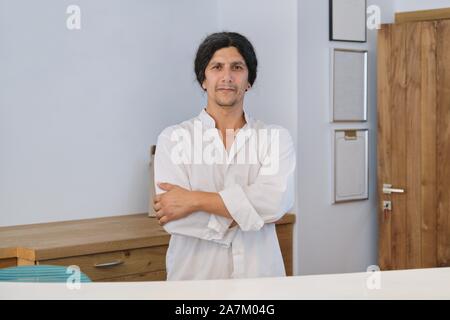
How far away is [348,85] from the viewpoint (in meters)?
4.04

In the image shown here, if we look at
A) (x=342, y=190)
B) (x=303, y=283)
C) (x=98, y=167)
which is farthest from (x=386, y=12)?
(x=303, y=283)

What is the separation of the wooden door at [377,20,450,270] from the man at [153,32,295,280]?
1.85 meters

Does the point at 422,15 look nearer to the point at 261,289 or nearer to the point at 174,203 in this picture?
the point at 174,203

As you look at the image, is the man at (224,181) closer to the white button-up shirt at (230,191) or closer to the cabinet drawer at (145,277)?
the white button-up shirt at (230,191)

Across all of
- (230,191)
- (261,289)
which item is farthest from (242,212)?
(261,289)

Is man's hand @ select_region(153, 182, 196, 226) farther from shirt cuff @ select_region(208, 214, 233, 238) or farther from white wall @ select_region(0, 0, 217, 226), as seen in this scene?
white wall @ select_region(0, 0, 217, 226)

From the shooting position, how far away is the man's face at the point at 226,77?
225 cm

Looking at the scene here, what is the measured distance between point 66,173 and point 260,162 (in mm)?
1466

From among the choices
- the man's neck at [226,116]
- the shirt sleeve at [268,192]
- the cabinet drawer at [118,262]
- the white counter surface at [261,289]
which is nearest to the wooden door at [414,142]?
the cabinet drawer at [118,262]

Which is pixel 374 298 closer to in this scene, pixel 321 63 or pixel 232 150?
pixel 232 150

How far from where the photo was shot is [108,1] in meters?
3.60

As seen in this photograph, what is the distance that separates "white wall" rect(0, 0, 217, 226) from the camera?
331 centimetres

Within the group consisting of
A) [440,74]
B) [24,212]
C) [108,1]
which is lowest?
[24,212]

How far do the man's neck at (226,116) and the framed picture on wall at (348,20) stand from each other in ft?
5.81
